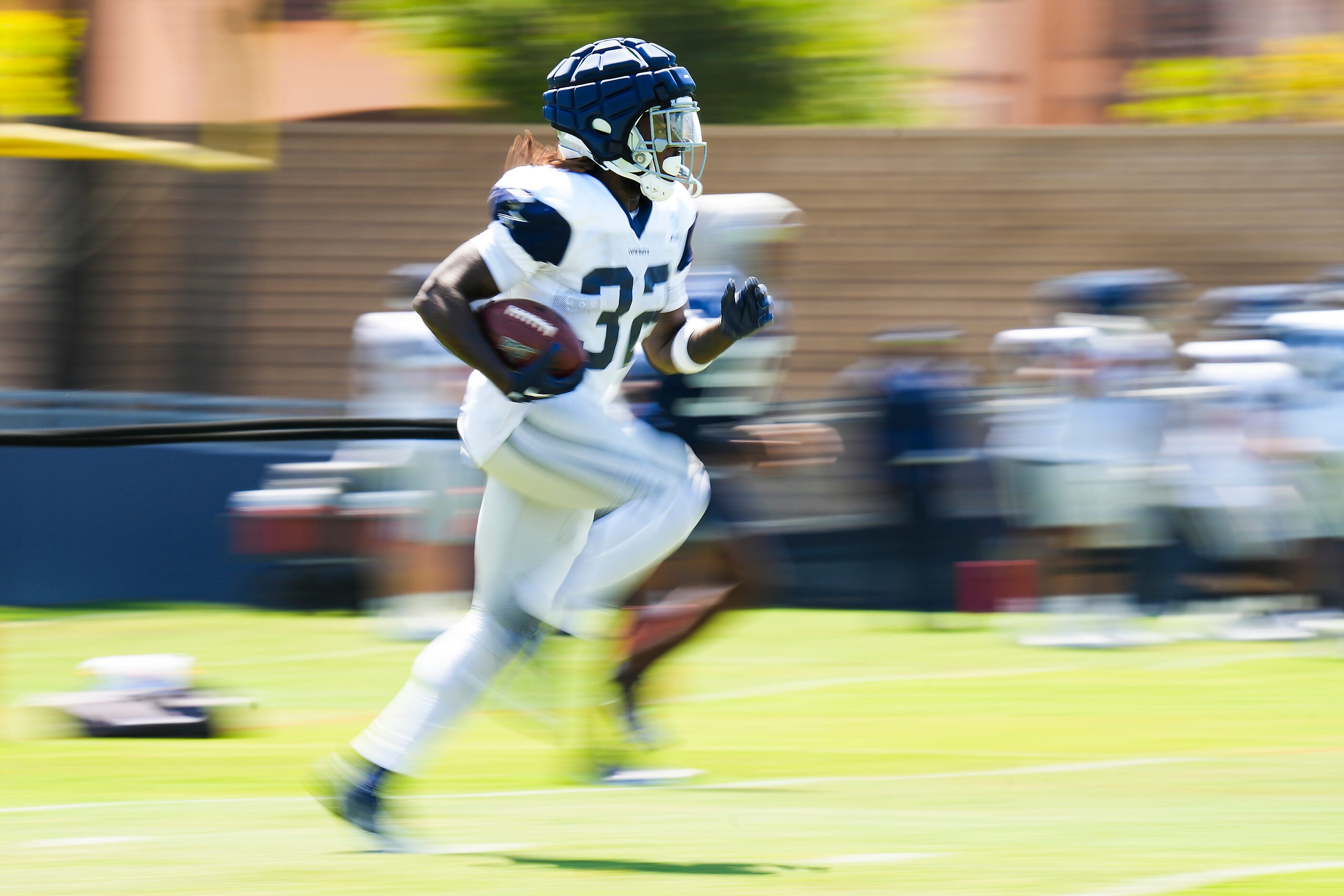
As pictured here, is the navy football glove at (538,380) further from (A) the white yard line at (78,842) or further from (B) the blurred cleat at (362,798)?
(A) the white yard line at (78,842)

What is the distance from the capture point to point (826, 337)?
1390 cm

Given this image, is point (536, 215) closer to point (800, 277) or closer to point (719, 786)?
point (719, 786)

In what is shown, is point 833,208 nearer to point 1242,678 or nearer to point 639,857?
point 1242,678

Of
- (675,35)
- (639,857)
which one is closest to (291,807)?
(639,857)

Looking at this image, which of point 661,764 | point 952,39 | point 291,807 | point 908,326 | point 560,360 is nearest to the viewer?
A: point 560,360

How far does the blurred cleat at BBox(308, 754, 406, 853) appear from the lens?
3893mm

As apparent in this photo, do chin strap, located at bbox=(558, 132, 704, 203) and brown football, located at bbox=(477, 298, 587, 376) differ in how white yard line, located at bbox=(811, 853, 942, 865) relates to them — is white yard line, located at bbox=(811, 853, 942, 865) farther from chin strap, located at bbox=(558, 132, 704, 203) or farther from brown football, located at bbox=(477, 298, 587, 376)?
chin strap, located at bbox=(558, 132, 704, 203)

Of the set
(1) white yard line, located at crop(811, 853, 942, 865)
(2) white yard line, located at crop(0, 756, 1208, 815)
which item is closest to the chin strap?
(1) white yard line, located at crop(811, 853, 942, 865)

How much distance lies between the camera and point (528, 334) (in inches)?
155

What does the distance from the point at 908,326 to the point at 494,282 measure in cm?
1005

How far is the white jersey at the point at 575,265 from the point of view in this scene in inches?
159

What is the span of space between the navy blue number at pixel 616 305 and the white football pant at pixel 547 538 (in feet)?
0.38

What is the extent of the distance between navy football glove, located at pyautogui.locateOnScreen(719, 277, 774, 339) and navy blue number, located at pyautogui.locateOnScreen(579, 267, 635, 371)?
217 mm

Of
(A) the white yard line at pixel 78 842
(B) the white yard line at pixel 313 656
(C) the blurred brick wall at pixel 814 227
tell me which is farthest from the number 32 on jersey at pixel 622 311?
(C) the blurred brick wall at pixel 814 227
